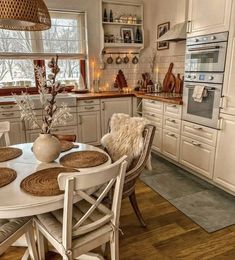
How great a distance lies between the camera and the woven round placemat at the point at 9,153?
1.73m

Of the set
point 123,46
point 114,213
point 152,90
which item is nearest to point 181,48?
point 152,90

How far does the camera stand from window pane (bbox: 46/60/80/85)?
411 centimetres

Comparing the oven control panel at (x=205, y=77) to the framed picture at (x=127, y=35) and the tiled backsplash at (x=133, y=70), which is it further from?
the framed picture at (x=127, y=35)

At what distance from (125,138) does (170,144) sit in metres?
1.41

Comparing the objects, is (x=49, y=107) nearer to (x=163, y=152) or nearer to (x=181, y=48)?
(x=163, y=152)

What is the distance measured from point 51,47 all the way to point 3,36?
716mm

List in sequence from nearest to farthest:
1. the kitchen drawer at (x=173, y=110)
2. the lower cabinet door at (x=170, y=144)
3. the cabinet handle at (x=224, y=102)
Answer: the cabinet handle at (x=224, y=102) → the kitchen drawer at (x=173, y=110) → the lower cabinet door at (x=170, y=144)

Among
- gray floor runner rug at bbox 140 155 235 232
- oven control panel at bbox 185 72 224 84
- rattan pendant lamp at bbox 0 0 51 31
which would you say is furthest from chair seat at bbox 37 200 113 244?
oven control panel at bbox 185 72 224 84

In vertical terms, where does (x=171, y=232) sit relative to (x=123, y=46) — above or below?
below

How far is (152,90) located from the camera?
404 cm

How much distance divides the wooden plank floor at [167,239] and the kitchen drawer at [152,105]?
1.55 meters

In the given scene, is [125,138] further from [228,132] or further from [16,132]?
[16,132]

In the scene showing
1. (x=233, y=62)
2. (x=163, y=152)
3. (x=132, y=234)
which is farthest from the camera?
(x=163, y=152)

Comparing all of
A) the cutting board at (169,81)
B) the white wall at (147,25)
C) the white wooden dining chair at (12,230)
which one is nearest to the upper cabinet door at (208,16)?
the white wall at (147,25)
